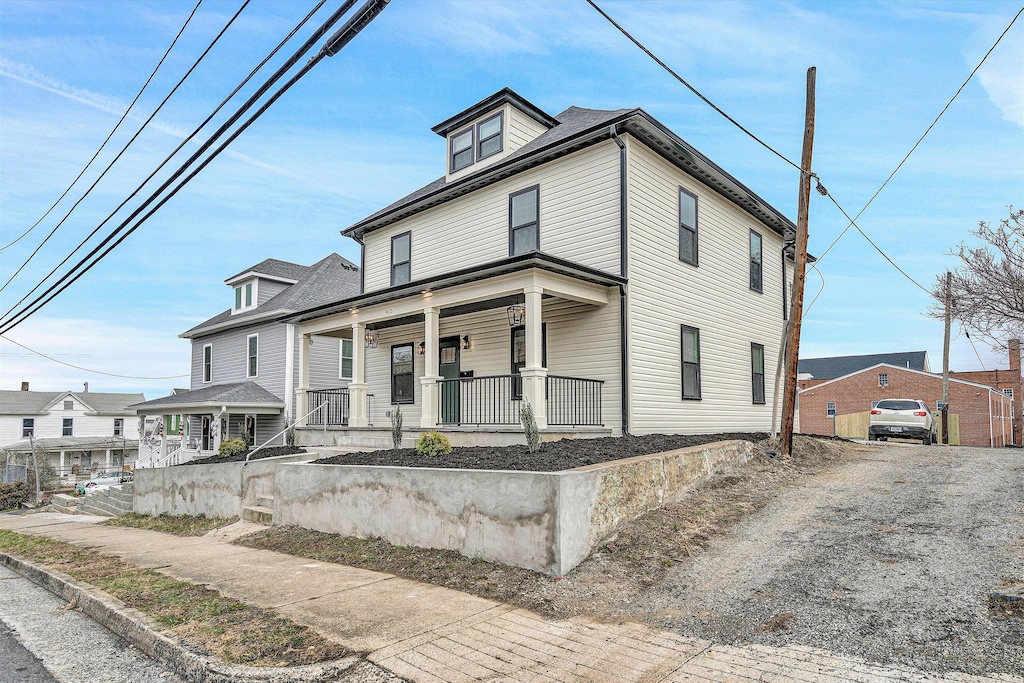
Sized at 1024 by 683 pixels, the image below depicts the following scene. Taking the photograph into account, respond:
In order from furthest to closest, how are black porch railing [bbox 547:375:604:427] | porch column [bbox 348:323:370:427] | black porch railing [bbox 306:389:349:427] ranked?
black porch railing [bbox 306:389:349:427]
porch column [bbox 348:323:370:427]
black porch railing [bbox 547:375:604:427]

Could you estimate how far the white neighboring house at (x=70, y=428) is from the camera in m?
48.4

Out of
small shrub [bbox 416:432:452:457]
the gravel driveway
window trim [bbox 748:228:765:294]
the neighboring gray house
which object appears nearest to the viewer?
the gravel driveway

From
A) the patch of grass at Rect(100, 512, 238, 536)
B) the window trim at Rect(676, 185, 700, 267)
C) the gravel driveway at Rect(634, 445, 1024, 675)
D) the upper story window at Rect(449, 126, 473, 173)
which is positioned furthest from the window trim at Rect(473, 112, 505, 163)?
the gravel driveway at Rect(634, 445, 1024, 675)

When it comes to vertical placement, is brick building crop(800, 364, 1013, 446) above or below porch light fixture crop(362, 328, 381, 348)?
below

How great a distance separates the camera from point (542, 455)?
924 cm

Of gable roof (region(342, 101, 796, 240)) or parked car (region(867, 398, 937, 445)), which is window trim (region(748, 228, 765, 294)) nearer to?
gable roof (region(342, 101, 796, 240))

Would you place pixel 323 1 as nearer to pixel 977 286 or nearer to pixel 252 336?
pixel 252 336

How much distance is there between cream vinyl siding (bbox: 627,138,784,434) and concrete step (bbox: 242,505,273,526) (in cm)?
693

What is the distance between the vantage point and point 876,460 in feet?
44.8

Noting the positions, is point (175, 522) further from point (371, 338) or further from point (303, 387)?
point (371, 338)

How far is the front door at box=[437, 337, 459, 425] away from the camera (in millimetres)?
16078

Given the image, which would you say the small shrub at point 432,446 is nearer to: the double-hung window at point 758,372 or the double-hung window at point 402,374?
the double-hung window at point 402,374

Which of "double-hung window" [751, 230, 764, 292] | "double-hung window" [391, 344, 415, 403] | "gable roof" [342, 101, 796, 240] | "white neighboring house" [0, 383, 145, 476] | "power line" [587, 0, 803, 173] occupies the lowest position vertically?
"white neighboring house" [0, 383, 145, 476]

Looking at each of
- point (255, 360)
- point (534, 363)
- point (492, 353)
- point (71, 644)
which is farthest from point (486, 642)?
point (255, 360)
